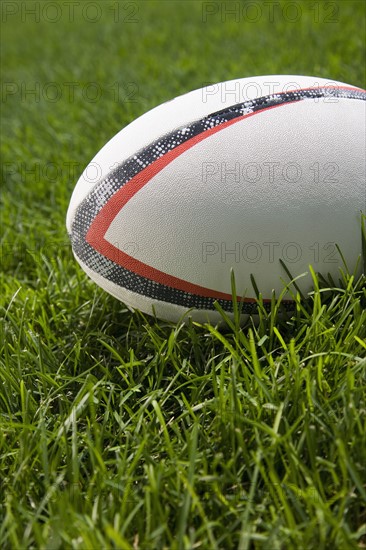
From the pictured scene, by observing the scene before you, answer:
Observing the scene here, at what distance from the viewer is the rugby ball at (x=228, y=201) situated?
190 cm

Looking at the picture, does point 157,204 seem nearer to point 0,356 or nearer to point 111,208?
point 111,208

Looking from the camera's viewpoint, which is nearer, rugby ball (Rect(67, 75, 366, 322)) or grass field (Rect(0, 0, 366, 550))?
grass field (Rect(0, 0, 366, 550))

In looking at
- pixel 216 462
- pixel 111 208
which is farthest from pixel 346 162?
pixel 216 462

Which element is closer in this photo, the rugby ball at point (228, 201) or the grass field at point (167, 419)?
the grass field at point (167, 419)

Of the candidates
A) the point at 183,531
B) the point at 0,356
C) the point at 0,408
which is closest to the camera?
the point at 183,531

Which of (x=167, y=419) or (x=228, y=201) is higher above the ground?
(x=228, y=201)

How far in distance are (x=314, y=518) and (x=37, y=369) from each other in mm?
1035

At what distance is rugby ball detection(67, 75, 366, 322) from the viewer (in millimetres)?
1904

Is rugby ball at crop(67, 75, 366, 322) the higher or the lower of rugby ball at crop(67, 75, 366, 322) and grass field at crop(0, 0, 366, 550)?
the higher

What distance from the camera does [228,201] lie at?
6.22 feet

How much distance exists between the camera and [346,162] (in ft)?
6.38

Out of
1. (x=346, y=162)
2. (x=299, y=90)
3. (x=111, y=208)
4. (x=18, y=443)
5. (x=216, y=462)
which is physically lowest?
(x=18, y=443)

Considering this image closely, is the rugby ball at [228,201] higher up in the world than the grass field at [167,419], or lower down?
higher up

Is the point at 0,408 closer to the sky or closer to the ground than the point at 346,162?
closer to the ground
